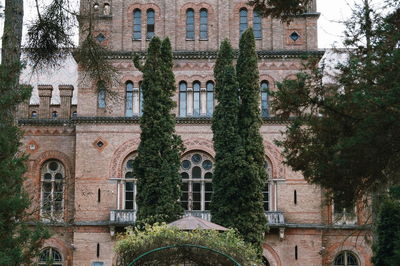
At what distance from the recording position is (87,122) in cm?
3089

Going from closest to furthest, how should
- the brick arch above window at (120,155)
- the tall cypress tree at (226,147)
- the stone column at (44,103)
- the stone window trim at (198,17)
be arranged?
the tall cypress tree at (226,147), the brick arch above window at (120,155), the stone window trim at (198,17), the stone column at (44,103)

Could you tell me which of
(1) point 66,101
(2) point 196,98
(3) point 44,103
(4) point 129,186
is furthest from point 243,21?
(3) point 44,103

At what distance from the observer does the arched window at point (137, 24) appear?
104 ft

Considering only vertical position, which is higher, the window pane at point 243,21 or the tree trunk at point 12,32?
the window pane at point 243,21

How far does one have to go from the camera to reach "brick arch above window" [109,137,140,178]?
101 feet

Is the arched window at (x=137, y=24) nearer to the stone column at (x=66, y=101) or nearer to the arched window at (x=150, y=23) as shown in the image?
the arched window at (x=150, y=23)

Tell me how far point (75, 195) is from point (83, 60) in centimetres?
1460

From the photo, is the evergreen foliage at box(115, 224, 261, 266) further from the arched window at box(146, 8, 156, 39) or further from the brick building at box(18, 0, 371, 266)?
the arched window at box(146, 8, 156, 39)

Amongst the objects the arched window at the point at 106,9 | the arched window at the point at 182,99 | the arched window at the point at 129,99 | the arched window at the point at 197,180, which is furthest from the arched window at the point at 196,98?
the arched window at the point at 106,9

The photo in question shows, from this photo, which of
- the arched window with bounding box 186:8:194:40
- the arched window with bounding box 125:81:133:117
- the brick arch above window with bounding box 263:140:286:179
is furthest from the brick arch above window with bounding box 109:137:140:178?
the brick arch above window with bounding box 263:140:286:179

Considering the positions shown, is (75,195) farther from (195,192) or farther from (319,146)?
(319,146)

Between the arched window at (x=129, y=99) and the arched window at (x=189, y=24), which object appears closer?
the arched window at (x=129, y=99)

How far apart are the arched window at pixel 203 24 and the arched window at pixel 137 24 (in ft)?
8.99

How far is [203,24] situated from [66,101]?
23.4 feet
